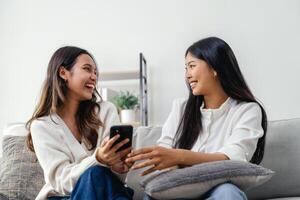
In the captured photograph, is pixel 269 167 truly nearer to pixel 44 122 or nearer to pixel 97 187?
pixel 97 187

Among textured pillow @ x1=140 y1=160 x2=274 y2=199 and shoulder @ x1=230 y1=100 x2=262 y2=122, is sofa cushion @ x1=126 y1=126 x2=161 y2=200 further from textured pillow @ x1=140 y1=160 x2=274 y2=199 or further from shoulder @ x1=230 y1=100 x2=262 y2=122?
textured pillow @ x1=140 y1=160 x2=274 y2=199

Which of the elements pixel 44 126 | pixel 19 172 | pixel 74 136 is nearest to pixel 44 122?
pixel 44 126

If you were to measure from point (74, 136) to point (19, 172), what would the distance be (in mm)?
317

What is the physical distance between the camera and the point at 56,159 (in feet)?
4.05

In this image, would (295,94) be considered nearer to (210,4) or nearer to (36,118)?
(210,4)

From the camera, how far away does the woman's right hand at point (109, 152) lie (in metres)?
1.08

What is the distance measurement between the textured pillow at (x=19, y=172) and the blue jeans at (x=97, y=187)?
47 centimetres

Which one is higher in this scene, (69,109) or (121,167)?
(69,109)

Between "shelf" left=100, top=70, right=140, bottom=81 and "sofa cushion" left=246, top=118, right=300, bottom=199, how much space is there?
3.39 feet

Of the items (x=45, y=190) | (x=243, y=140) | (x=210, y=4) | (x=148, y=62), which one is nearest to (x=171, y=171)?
Result: (x=243, y=140)

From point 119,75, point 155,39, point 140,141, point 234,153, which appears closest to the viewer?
point 234,153

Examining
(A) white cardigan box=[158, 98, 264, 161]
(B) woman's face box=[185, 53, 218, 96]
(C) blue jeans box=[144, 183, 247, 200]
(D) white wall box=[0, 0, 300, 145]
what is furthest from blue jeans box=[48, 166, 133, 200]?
(D) white wall box=[0, 0, 300, 145]

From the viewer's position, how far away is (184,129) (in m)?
1.44

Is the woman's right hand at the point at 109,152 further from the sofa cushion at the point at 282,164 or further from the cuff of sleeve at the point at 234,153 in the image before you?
the sofa cushion at the point at 282,164
